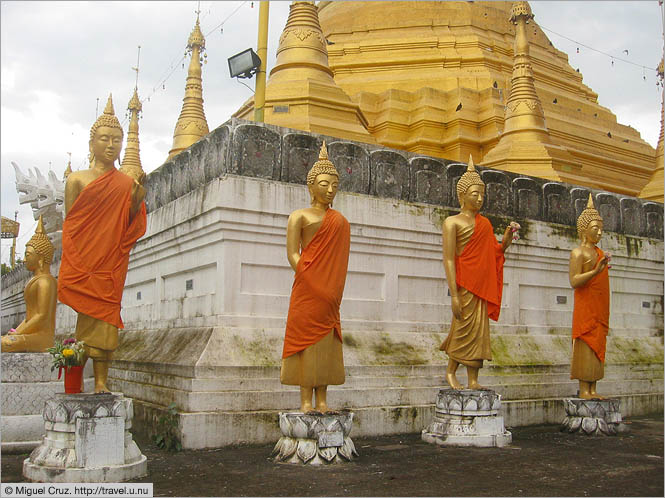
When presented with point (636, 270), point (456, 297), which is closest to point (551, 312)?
point (636, 270)

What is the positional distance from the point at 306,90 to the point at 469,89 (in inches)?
278

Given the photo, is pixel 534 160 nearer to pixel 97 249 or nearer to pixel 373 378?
pixel 373 378

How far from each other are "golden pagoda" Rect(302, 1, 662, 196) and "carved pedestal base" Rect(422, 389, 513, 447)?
9.11 m

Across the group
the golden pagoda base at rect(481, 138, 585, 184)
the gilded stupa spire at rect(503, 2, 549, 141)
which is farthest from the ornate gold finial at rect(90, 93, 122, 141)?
the gilded stupa spire at rect(503, 2, 549, 141)

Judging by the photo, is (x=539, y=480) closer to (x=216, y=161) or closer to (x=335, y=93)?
(x=216, y=161)

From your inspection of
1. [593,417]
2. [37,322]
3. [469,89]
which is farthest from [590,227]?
[469,89]

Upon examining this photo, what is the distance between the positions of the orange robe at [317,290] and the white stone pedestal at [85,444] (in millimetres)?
1745

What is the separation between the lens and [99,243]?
20.4ft

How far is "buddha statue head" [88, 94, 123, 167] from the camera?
6367 mm

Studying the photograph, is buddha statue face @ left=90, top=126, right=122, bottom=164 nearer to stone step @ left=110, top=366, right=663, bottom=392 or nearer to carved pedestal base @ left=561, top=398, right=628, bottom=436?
→ stone step @ left=110, top=366, right=663, bottom=392

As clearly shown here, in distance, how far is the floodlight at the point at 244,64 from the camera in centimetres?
1001

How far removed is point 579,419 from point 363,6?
1715 cm

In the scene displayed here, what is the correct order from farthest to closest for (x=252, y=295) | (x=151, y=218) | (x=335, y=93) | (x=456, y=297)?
(x=335, y=93) < (x=151, y=218) < (x=252, y=295) < (x=456, y=297)

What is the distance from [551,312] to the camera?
11.6m
